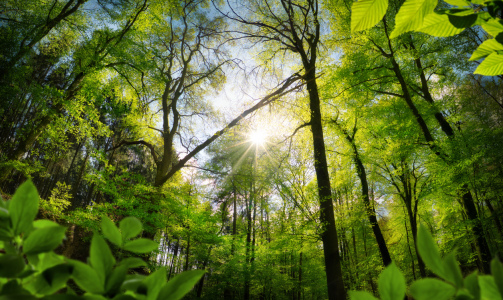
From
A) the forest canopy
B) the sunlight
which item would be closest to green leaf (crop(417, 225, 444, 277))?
the forest canopy

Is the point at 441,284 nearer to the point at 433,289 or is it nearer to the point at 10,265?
the point at 433,289

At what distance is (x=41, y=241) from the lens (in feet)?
0.95

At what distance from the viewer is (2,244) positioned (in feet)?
0.97

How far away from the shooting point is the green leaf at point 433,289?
267 millimetres

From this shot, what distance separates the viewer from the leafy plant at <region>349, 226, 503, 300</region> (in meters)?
0.26

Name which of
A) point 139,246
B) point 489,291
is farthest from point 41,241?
point 489,291

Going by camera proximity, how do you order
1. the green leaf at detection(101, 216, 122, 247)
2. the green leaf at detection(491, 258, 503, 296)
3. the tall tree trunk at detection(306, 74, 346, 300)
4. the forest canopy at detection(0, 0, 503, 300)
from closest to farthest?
the green leaf at detection(491, 258, 503, 296)
the green leaf at detection(101, 216, 122, 247)
the tall tree trunk at detection(306, 74, 346, 300)
the forest canopy at detection(0, 0, 503, 300)

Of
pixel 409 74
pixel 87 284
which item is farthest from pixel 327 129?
pixel 87 284

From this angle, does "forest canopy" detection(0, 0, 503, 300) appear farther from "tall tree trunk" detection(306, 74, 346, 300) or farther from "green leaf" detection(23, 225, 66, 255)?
"green leaf" detection(23, 225, 66, 255)

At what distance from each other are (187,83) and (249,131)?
4.27 metres

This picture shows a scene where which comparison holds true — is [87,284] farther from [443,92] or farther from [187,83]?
[443,92]

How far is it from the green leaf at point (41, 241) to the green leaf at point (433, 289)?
446 millimetres

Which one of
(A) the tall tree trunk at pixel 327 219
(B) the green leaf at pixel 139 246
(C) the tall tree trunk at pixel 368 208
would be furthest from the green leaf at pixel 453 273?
(C) the tall tree trunk at pixel 368 208

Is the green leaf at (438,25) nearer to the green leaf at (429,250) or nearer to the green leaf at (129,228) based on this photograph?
the green leaf at (429,250)
